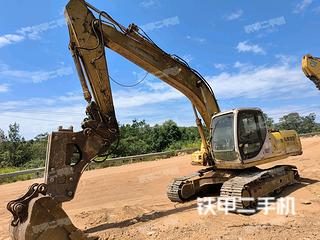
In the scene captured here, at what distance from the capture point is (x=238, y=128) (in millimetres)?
8070

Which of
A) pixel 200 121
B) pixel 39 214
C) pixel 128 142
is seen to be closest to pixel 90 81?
pixel 39 214

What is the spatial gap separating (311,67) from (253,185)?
6.65 metres

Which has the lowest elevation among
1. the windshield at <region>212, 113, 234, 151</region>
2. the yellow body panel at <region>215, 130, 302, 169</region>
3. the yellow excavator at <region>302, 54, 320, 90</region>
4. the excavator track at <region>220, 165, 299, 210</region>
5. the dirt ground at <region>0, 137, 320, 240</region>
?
the dirt ground at <region>0, 137, 320, 240</region>

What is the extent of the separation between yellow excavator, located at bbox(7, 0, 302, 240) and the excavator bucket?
0.01m

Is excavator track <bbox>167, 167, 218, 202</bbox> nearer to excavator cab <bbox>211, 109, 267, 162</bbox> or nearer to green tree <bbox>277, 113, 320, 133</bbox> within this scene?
excavator cab <bbox>211, 109, 267, 162</bbox>

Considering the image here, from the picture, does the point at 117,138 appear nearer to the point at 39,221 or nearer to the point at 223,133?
the point at 39,221

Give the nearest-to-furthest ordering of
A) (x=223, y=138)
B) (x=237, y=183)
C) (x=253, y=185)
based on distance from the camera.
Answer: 1. (x=237, y=183)
2. (x=253, y=185)
3. (x=223, y=138)

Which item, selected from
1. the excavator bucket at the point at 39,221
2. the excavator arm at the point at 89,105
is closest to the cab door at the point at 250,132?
the excavator arm at the point at 89,105

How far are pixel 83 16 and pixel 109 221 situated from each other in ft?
13.1

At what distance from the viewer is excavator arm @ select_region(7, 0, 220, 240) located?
505cm

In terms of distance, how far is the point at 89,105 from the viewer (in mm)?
6609

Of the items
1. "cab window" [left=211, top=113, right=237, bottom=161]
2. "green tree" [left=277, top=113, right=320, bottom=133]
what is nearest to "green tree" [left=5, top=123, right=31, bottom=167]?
"cab window" [left=211, top=113, right=237, bottom=161]

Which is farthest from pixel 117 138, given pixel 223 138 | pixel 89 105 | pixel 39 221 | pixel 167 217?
pixel 223 138

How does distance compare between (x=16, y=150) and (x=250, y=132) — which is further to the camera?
(x=16, y=150)
